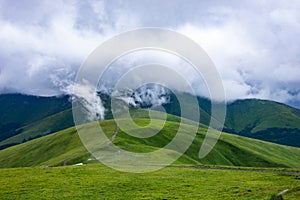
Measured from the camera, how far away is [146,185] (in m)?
53.7

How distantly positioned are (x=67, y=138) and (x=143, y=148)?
284ft

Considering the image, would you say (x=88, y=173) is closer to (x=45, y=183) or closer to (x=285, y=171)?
(x=45, y=183)

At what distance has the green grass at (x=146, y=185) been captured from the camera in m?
46.0

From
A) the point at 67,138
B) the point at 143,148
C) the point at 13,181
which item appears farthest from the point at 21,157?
the point at 13,181

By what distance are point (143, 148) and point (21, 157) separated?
10461 cm

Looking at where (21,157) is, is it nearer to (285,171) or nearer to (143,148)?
(143,148)

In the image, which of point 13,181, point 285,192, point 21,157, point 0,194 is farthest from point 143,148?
point 21,157

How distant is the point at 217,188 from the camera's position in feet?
162

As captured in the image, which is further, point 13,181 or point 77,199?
point 13,181

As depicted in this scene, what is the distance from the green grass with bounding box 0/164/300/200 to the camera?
151 feet

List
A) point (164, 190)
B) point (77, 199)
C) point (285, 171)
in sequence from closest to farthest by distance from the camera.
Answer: point (77, 199) → point (164, 190) → point (285, 171)

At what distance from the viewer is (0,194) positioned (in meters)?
51.9

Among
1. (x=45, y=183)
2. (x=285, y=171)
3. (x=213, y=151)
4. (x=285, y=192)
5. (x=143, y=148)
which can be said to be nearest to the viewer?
(x=285, y=192)

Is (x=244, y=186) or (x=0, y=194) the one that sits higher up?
(x=0, y=194)
